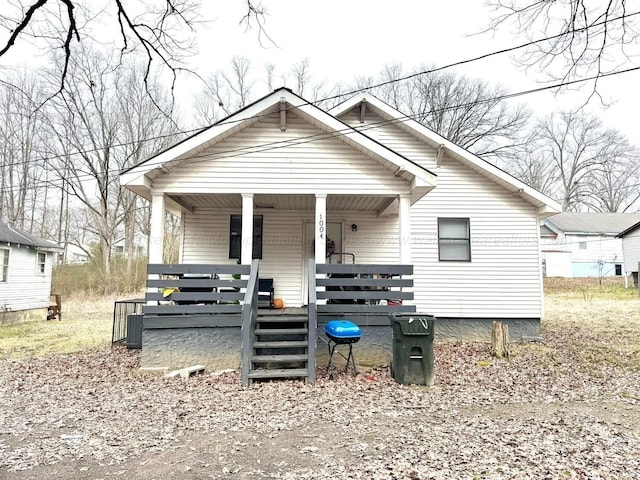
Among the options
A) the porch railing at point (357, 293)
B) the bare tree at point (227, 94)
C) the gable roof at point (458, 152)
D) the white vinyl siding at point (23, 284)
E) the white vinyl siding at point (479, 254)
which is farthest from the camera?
the bare tree at point (227, 94)

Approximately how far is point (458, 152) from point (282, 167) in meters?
4.94

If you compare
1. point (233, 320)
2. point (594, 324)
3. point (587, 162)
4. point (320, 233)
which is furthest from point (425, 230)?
point (587, 162)

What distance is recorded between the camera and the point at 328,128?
24.3 ft

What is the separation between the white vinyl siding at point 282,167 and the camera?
7320 mm

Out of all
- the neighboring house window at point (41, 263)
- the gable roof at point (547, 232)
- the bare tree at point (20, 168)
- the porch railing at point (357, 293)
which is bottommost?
the porch railing at point (357, 293)

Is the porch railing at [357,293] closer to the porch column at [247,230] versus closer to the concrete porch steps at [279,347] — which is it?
the concrete porch steps at [279,347]

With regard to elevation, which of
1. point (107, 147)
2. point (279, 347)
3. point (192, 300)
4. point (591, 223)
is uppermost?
point (107, 147)

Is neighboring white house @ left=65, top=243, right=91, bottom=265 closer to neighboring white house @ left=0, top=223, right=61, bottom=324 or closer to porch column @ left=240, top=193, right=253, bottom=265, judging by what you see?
neighboring white house @ left=0, top=223, right=61, bottom=324

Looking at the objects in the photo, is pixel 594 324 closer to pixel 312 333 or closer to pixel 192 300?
pixel 312 333

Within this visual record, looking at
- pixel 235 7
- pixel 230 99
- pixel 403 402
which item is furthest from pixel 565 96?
pixel 230 99

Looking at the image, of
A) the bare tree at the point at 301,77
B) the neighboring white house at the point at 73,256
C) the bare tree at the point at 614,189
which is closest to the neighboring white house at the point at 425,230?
the bare tree at the point at 301,77

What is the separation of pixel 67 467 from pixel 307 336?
148 inches

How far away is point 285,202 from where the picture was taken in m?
8.99

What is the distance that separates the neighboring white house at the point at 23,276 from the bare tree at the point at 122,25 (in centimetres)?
1389
